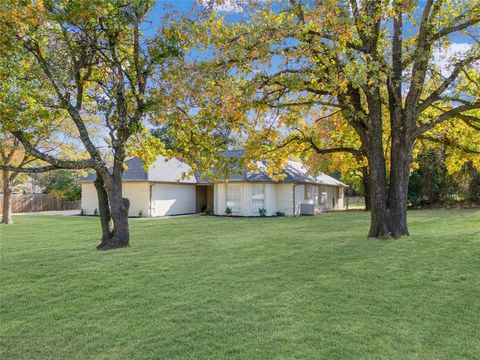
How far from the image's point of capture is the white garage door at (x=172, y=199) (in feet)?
82.2

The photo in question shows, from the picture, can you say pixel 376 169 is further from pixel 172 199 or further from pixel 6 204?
pixel 6 204

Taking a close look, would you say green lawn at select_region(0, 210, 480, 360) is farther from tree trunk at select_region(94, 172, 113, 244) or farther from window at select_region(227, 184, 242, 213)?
window at select_region(227, 184, 242, 213)

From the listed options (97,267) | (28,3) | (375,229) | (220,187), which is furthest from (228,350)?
(220,187)

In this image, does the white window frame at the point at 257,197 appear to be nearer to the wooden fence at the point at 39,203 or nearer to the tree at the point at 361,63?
the tree at the point at 361,63

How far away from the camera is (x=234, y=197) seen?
24.6m

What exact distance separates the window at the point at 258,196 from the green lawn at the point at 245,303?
1394 centimetres

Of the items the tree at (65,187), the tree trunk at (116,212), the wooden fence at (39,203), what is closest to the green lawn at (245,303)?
the tree trunk at (116,212)

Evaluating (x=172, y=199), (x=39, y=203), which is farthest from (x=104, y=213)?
(x=39, y=203)

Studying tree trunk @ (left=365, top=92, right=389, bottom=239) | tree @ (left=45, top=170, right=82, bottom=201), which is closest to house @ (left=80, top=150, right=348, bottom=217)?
tree @ (left=45, top=170, right=82, bottom=201)

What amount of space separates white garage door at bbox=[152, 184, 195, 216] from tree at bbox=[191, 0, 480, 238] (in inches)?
512

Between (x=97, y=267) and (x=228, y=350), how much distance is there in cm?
512

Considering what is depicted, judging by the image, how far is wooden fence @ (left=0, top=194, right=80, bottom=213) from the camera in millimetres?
32500

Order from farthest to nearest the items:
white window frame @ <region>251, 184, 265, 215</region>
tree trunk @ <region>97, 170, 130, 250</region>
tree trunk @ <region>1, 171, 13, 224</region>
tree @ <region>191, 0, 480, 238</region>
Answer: white window frame @ <region>251, 184, 265, 215</region> → tree trunk @ <region>1, 171, 13, 224</region> → tree trunk @ <region>97, 170, 130, 250</region> → tree @ <region>191, 0, 480, 238</region>

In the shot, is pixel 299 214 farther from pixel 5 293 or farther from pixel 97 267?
pixel 5 293
